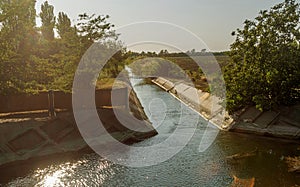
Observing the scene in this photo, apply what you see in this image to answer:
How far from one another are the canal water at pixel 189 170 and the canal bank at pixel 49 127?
74.4 inches

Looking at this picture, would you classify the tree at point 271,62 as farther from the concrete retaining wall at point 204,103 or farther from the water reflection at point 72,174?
the water reflection at point 72,174

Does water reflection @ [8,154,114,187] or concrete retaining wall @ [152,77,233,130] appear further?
concrete retaining wall @ [152,77,233,130]

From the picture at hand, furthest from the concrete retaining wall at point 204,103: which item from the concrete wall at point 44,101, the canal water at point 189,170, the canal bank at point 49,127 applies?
the concrete wall at point 44,101

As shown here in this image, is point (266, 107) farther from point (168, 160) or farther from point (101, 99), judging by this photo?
point (101, 99)

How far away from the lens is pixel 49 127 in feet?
78.1

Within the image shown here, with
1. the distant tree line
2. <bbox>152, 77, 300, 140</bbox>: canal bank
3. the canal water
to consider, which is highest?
the distant tree line

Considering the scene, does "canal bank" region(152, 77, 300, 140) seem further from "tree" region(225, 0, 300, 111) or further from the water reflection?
the water reflection

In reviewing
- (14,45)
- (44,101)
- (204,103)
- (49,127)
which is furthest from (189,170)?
(204,103)

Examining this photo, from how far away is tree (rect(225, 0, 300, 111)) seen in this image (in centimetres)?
2786

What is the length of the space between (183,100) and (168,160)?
92.9 ft

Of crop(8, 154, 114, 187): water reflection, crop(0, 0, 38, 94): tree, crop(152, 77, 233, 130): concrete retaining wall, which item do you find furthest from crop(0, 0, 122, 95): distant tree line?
crop(152, 77, 233, 130): concrete retaining wall

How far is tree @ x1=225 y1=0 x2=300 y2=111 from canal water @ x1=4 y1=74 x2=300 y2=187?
5.67 m

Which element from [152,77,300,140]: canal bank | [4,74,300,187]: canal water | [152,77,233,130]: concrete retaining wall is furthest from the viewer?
[152,77,233,130]: concrete retaining wall

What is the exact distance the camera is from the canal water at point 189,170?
691 inches
